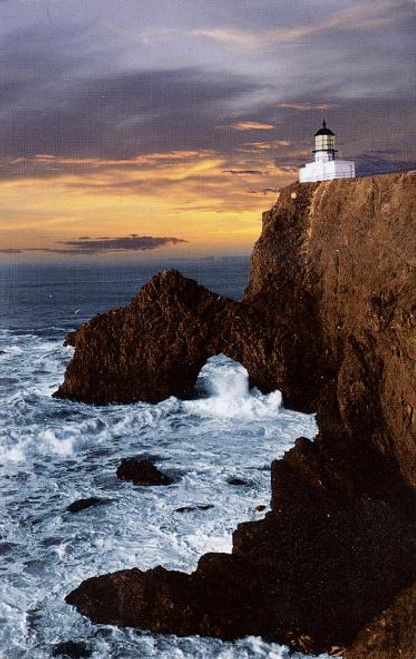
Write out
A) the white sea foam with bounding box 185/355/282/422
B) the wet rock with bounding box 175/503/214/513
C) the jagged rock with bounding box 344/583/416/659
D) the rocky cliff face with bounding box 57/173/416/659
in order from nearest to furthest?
the jagged rock with bounding box 344/583/416/659
the rocky cliff face with bounding box 57/173/416/659
the wet rock with bounding box 175/503/214/513
the white sea foam with bounding box 185/355/282/422

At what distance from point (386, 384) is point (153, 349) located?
Answer: 38.7 feet

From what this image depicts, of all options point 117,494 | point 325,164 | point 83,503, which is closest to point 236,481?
point 117,494

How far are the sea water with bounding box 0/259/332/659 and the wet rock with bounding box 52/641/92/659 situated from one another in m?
0.13

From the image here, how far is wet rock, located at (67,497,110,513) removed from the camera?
1924 centimetres

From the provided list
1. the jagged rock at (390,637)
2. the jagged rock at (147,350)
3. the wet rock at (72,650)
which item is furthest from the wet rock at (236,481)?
the jagged rock at (147,350)

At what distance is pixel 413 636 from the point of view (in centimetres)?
1280

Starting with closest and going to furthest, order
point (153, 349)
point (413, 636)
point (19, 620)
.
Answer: point (413, 636), point (19, 620), point (153, 349)

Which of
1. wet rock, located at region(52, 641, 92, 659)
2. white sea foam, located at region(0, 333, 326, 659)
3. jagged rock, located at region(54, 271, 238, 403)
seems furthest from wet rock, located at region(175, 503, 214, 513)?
jagged rock, located at region(54, 271, 238, 403)

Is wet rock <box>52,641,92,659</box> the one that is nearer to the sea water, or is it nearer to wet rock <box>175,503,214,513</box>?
the sea water

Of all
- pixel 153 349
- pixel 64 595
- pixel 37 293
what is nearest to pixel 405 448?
pixel 64 595

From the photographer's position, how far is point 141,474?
69.7 feet

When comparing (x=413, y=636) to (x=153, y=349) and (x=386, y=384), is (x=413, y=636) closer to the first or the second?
(x=386, y=384)

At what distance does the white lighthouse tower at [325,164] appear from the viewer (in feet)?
123

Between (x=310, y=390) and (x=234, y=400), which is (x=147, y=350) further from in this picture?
(x=310, y=390)
